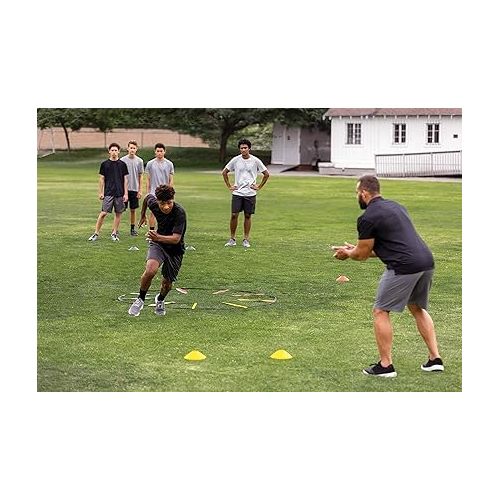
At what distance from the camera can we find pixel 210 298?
13.0m

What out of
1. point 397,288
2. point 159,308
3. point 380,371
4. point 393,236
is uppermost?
point 393,236

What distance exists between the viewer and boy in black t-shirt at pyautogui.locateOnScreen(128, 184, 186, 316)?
10.8 metres

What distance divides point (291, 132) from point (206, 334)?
25.1m

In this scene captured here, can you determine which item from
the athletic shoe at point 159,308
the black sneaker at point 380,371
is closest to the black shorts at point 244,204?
the athletic shoe at point 159,308

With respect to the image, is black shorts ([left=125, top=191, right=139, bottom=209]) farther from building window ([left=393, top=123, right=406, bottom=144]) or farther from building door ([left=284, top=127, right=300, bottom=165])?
building door ([left=284, top=127, right=300, bottom=165])

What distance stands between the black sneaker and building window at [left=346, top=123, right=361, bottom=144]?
26.0 m

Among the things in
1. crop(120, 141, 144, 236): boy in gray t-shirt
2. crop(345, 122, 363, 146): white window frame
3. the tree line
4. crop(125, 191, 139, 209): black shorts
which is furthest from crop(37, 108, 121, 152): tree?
crop(345, 122, 363, 146): white window frame

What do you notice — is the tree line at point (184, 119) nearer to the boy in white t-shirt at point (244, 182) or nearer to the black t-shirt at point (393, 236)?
the boy in white t-shirt at point (244, 182)

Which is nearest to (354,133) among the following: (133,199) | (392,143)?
(392,143)

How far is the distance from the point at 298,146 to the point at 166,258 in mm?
25268

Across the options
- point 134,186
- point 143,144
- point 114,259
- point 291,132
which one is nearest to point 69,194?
point 143,144

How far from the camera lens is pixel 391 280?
9.33 metres

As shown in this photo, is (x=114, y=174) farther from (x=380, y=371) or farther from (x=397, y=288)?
(x=397, y=288)
